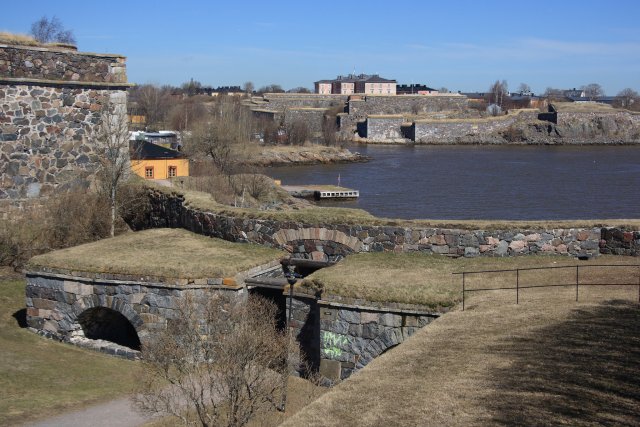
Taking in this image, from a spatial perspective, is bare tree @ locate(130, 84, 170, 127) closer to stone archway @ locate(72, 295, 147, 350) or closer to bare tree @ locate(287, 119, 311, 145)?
bare tree @ locate(287, 119, 311, 145)

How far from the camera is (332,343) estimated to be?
12531mm

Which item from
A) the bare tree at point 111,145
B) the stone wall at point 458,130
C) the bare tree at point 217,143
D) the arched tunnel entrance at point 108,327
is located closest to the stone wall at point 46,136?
the bare tree at point 111,145

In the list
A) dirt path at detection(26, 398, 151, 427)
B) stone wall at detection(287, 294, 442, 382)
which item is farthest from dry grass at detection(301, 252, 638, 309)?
dirt path at detection(26, 398, 151, 427)

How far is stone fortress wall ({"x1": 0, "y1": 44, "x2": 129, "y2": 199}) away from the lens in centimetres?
1709

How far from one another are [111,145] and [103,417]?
8516 millimetres

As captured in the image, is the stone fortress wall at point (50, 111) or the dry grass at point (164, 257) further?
the stone fortress wall at point (50, 111)

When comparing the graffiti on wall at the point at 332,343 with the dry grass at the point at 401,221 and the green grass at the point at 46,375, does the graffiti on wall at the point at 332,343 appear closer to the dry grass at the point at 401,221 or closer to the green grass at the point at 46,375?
the green grass at the point at 46,375

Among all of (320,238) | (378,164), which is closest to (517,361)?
(320,238)

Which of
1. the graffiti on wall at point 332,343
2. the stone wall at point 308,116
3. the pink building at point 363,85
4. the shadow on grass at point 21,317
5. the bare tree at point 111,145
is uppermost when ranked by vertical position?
the pink building at point 363,85

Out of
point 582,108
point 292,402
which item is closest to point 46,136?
point 292,402

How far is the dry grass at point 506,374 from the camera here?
7.56 metres

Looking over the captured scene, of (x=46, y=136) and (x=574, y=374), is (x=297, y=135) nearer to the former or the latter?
(x=46, y=136)

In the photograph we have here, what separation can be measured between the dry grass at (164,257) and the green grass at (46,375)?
1313 mm

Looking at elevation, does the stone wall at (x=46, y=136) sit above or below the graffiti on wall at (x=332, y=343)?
above
